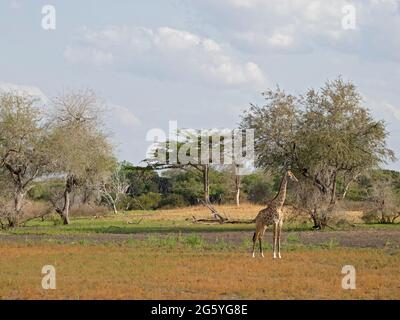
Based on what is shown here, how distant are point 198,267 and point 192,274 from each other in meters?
1.77

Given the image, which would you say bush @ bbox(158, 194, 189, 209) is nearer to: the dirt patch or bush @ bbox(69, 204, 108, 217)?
bush @ bbox(69, 204, 108, 217)

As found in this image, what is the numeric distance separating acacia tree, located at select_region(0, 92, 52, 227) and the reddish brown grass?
68.3ft

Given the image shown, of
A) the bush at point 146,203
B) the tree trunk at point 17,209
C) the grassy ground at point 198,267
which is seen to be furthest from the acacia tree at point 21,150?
the bush at point 146,203

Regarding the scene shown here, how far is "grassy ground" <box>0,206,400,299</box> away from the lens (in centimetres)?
1850

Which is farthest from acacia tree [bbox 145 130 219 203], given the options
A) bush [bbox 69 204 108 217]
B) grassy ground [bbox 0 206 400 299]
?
grassy ground [bbox 0 206 400 299]

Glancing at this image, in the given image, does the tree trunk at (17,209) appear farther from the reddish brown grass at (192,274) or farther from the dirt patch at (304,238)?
the reddish brown grass at (192,274)

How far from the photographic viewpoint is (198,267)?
23.9m

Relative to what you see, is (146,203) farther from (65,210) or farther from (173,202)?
(65,210)

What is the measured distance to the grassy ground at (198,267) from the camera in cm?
1850

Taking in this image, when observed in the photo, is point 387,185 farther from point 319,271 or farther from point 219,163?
point 219,163

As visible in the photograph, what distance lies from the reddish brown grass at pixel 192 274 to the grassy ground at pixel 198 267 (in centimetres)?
2

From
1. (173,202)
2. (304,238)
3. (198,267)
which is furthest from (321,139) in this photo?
(173,202)
